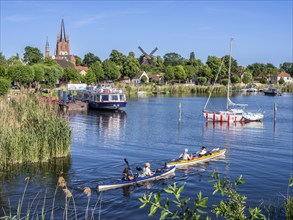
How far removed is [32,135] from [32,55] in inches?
3530

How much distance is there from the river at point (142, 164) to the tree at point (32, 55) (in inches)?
2367

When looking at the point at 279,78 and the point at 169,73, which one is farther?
the point at 279,78

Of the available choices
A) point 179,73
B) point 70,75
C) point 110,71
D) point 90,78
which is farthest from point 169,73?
point 70,75

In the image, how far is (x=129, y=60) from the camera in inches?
5049

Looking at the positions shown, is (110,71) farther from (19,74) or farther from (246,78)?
(246,78)

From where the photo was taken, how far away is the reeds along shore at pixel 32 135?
2272 cm

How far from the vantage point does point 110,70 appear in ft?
406

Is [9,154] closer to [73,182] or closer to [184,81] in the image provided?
[73,182]

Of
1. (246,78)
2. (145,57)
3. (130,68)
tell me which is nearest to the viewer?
(130,68)

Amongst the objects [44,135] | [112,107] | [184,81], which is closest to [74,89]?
[112,107]

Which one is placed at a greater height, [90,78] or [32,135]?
[90,78]

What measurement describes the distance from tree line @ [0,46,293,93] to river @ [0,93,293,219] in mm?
28992

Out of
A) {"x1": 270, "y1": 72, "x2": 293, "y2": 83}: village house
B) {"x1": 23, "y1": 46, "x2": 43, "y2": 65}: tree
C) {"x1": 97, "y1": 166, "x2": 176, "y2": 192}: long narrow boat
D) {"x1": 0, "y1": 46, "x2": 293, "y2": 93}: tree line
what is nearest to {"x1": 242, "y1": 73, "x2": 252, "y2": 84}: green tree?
{"x1": 0, "y1": 46, "x2": 293, "y2": 93}: tree line

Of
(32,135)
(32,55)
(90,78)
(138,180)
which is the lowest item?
(138,180)
